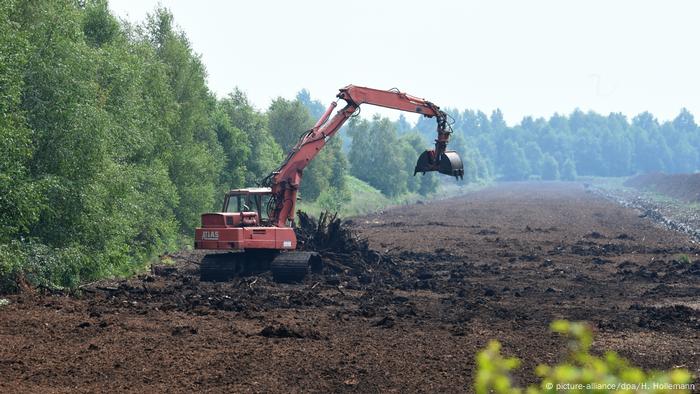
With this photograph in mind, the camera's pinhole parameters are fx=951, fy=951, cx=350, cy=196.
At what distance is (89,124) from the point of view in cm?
2438

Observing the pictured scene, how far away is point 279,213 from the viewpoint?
28.7 meters

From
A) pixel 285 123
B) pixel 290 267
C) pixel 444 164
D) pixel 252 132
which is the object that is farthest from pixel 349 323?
pixel 285 123

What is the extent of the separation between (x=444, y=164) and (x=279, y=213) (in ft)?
17.0

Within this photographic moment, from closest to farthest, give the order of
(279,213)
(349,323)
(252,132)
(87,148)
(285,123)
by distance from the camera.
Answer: (349,323)
(87,148)
(279,213)
(252,132)
(285,123)

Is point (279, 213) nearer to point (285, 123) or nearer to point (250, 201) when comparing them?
point (250, 201)

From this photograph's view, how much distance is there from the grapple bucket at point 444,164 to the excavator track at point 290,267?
429 centimetres

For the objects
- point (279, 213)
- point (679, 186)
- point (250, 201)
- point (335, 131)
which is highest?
point (679, 186)

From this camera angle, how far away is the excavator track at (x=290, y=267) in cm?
2706

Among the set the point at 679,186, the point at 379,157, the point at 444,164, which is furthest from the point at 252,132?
the point at 679,186

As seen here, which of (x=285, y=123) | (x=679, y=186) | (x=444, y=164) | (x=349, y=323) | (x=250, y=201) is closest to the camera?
(x=349, y=323)

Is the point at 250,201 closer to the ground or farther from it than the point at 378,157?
closer to the ground

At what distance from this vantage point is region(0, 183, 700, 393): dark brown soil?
14250 mm

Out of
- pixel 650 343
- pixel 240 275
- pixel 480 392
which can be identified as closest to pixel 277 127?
pixel 240 275

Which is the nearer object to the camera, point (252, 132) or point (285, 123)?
point (252, 132)
